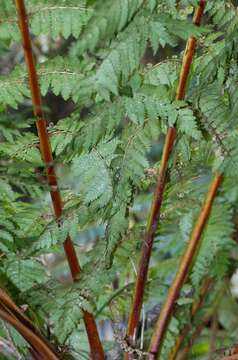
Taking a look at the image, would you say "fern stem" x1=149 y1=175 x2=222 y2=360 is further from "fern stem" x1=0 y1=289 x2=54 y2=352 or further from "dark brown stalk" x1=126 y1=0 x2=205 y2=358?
"fern stem" x1=0 y1=289 x2=54 y2=352

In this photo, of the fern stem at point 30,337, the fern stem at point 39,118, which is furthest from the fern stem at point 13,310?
the fern stem at point 39,118

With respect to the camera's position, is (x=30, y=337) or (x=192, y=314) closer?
(x=30, y=337)

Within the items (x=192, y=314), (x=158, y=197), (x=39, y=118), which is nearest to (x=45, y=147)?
(x=39, y=118)

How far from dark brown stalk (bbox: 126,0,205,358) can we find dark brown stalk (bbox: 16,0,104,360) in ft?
0.21

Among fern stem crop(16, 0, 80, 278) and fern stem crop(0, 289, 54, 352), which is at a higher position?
fern stem crop(16, 0, 80, 278)

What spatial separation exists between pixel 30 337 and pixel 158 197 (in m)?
0.23

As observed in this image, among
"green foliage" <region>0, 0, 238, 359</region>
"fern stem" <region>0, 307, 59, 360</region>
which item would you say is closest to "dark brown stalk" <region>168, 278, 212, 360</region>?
"green foliage" <region>0, 0, 238, 359</region>

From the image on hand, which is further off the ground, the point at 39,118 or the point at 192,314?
the point at 39,118

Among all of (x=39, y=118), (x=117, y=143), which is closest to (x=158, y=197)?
(x=117, y=143)

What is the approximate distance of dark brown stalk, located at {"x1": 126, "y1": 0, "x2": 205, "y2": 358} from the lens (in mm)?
693

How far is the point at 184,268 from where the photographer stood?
0.77 metres

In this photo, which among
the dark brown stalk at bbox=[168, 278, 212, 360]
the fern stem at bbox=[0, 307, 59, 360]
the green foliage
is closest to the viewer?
the green foliage

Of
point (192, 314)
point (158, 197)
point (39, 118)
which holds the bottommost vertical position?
point (192, 314)

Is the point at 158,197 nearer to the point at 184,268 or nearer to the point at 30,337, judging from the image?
the point at 184,268
